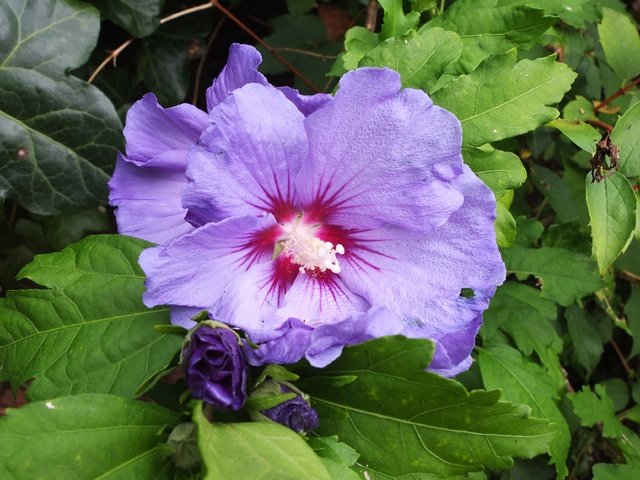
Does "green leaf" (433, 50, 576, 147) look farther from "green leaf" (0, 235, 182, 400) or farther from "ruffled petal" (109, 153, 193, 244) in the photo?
"green leaf" (0, 235, 182, 400)

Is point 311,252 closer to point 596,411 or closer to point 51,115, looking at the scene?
point 51,115

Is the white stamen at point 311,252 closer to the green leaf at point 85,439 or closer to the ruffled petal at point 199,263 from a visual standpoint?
the ruffled petal at point 199,263

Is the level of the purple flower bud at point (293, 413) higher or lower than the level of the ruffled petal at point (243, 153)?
lower

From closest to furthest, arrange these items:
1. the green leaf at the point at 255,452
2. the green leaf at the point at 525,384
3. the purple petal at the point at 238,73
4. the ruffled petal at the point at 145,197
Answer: the green leaf at the point at 255,452 → the purple petal at the point at 238,73 → the ruffled petal at the point at 145,197 → the green leaf at the point at 525,384

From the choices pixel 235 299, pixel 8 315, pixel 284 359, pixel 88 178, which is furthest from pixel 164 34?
pixel 284 359

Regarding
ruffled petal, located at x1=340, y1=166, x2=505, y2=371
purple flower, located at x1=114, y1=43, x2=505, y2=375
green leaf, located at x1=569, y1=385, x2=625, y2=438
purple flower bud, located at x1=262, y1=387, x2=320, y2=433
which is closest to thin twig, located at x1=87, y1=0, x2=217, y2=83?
purple flower, located at x1=114, y1=43, x2=505, y2=375

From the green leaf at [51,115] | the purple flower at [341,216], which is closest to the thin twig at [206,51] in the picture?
the green leaf at [51,115]
